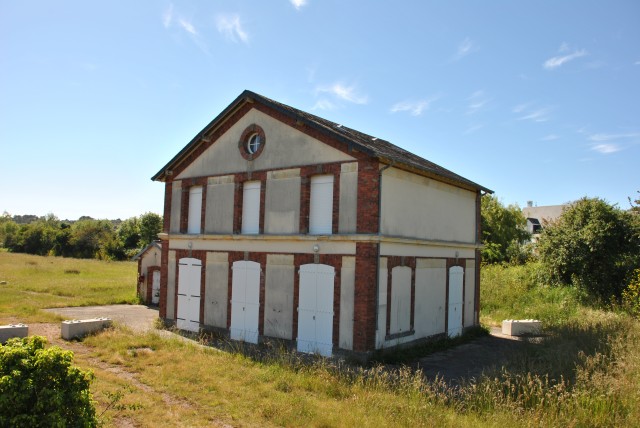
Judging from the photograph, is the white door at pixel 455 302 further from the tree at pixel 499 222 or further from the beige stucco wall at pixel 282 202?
the tree at pixel 499 222

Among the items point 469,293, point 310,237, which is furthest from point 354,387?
point 469,293

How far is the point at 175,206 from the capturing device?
18500mm

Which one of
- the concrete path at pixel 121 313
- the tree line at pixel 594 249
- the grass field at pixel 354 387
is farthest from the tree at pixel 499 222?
the concrete path at pixel 121 313

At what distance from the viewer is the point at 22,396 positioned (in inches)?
199

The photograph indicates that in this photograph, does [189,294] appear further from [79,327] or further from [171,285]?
[79,327]

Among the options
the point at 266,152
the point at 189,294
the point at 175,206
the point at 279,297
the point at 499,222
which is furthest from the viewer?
the point at 499,222

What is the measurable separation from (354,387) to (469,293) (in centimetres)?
1031

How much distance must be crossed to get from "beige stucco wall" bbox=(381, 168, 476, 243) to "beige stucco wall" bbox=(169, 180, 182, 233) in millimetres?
8755

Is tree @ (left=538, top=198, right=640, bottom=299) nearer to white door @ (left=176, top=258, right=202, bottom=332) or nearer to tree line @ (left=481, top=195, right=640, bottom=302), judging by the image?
tree line @ (left=481, top=195, right=640, bottom=302)

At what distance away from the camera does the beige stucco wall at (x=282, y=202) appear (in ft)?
48.3

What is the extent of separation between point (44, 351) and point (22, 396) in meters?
0.51

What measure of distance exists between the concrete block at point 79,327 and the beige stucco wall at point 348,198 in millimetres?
8735

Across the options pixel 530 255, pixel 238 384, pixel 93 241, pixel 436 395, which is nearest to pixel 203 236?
pixel 238 384

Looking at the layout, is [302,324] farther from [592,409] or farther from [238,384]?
[592,409]
